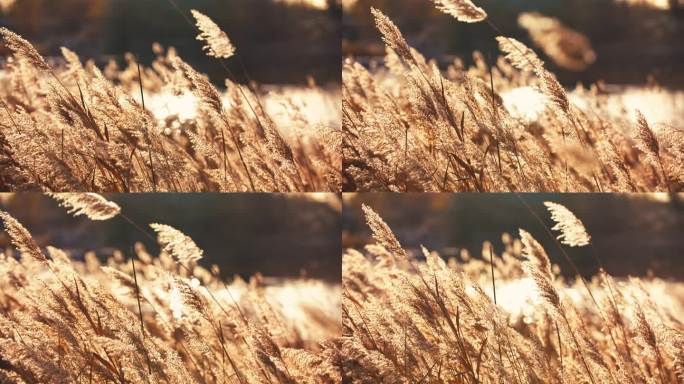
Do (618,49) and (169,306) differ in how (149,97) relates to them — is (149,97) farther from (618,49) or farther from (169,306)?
(618,49)

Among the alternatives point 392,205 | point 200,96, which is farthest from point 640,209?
point 200,96

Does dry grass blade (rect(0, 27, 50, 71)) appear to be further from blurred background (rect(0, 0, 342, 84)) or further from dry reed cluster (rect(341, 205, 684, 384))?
dry reed cluster (rect(341, 205, 684, 384))

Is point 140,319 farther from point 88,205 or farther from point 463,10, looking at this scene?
point 463,10

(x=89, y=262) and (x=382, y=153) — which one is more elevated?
(x=382, y=153)

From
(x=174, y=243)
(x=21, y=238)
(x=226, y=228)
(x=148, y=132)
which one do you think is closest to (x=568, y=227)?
(x=226, y=228)

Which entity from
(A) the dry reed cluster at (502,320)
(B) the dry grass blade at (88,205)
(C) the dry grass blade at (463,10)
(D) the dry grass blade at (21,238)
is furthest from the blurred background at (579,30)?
(D) the dry grass blade at (21,238)

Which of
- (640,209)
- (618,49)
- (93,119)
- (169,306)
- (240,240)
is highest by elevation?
(618,49)
